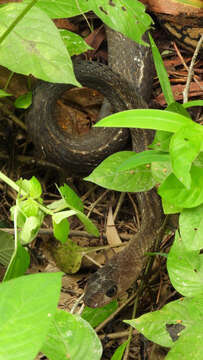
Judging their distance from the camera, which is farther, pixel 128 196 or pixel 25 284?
pixel 128 196

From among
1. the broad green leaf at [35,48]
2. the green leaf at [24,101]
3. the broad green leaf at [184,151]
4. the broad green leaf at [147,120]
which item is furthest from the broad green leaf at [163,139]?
the green leaf at [24,101]

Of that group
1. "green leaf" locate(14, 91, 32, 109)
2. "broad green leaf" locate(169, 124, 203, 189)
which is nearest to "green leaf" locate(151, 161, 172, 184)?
"broad green leaf" locate(169, 124, 203, 189)

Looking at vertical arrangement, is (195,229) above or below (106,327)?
above

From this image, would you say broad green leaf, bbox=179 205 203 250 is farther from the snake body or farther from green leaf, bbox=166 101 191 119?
the snake body

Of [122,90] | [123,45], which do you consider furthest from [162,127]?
[123,45]

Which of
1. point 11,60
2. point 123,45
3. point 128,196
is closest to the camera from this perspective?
point 11,60

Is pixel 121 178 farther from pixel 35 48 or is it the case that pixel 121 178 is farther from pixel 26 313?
pixel 26 313

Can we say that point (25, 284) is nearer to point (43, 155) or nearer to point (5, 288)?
point (5, 288)
